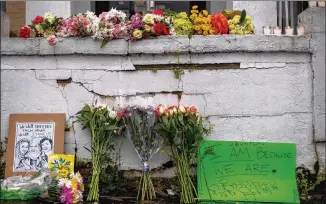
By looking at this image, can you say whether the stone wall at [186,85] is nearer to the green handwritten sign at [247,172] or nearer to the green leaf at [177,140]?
the green handwritten sign at [247,172]

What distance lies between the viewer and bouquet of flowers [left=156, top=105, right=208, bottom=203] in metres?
4.41

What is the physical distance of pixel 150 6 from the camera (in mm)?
8453

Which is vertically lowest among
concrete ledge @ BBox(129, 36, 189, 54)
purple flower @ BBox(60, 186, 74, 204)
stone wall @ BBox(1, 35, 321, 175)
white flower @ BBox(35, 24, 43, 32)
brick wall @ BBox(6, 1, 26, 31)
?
purple flower @ BBox(60, 186, 74, 204)

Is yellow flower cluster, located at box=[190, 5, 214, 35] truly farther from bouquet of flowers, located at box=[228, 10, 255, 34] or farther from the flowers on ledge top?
bouquet of flowers, located at box=[228, 10, 255, 34]

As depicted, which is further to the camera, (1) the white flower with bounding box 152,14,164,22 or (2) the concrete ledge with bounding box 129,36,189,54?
(1) the white flower with bounding box 152,14,164,22

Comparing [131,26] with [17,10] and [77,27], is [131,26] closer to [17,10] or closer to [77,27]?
[77,27]

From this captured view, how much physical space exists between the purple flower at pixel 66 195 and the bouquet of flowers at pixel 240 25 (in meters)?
2.73

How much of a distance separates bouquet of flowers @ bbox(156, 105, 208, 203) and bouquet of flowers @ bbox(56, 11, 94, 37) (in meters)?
1.35

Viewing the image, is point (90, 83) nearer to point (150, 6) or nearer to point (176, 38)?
point (176, 38)

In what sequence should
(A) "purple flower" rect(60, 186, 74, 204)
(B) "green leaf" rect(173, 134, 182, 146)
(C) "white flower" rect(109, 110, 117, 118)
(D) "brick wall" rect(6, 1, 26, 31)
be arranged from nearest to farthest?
(A) "purple flower" rect(60, 186, 74, 204) → (B) "green leaf" rect(173, 134, 182, 146) → (C) "white flower" rect(109, 110, 117, 118) → (D) "brick wall" rect(6, 1, 26, 31)

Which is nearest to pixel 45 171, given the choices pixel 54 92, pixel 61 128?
pixel 61 128

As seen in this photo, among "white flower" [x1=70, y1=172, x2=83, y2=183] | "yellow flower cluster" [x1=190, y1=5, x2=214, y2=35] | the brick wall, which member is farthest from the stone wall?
the brick wall

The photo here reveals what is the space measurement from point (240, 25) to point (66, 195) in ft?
9.66

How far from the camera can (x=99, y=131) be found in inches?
181
